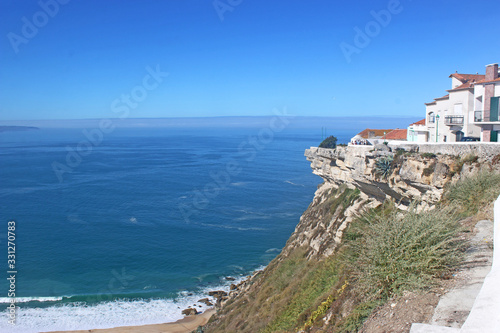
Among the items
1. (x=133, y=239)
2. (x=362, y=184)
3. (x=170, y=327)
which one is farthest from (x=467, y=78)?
(x=133, y=239)

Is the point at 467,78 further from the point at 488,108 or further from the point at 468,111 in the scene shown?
the point at 488,108

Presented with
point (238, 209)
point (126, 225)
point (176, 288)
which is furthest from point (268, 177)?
point (176, 288)

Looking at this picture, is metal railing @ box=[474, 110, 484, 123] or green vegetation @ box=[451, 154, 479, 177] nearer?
green vegetation @ box=[451, 154, 479, 177]

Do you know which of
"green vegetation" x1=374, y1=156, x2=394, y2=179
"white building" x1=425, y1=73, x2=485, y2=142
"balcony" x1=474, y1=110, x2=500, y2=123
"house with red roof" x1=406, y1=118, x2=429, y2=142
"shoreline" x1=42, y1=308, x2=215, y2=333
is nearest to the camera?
"balcony" x1=474, y1=110, x2=500, y2=123

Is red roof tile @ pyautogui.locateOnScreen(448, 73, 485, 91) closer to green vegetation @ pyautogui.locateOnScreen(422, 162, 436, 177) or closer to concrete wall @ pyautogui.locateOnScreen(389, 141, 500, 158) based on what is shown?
concrete wall @ pyautogui.locateOnScreen(389, 141, 500, 158)

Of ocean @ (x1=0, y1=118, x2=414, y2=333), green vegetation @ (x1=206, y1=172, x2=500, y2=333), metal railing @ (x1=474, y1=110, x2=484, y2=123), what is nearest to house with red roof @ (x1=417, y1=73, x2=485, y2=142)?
metal railing @ (x1=474, y1=110, x2=484, y2=123)
